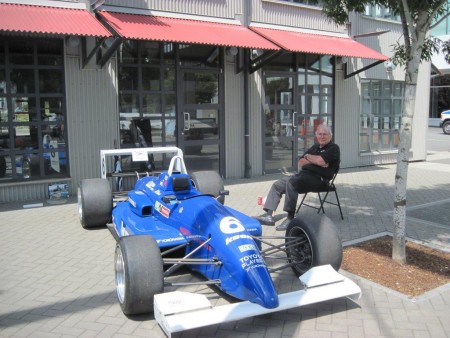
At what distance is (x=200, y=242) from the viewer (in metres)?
4.23

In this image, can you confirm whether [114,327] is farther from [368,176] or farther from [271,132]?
[368,176]

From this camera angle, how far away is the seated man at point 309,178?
6.59 m

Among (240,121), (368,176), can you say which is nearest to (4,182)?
(240,121)

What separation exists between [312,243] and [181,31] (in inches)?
232

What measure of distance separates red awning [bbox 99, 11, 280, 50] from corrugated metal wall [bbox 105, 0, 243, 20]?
0.22 meters

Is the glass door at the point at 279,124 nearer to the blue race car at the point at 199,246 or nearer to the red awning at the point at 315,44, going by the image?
the red awning at the point at 315,44

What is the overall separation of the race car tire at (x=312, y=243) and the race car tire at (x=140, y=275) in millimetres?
1397

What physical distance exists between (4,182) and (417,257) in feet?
22.3

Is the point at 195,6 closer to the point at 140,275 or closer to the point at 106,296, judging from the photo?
the point at 106,296

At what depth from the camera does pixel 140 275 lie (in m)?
3.61

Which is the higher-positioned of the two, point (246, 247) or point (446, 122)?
point (446, 122)

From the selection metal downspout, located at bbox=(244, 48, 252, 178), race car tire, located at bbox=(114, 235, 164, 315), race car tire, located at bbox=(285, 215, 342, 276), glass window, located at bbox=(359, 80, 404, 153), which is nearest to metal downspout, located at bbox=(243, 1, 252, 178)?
metal downspout, located at bbox=(244, 48, 252, 178)

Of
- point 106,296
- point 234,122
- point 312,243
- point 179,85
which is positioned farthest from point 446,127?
point 106,296

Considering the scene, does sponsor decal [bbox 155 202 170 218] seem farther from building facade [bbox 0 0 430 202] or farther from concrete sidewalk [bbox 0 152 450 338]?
building facade [bbox 0 0 430 202]
